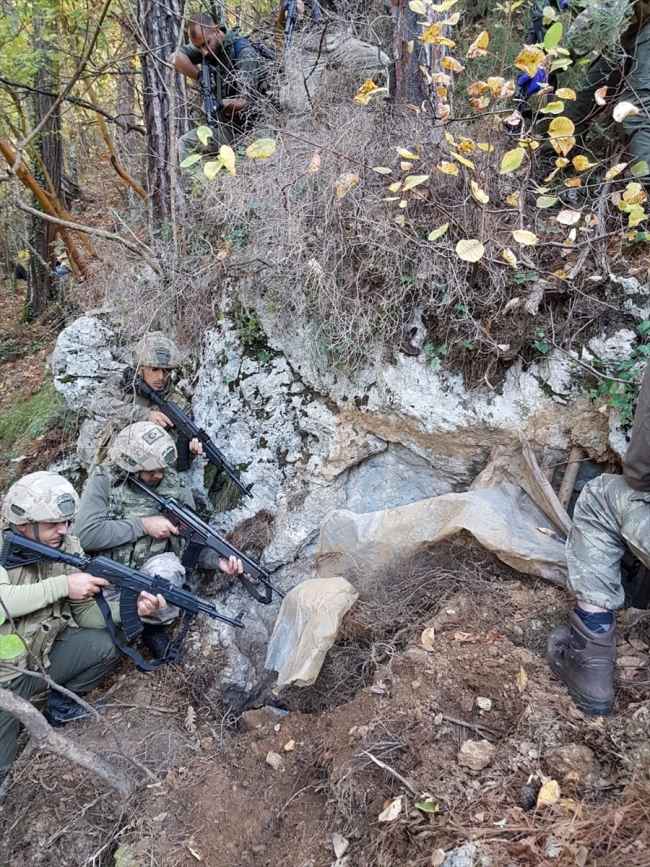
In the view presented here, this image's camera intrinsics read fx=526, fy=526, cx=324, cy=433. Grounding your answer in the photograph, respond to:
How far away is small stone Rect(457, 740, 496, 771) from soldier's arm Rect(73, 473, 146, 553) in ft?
8.38

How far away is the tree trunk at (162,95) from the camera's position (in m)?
5.03

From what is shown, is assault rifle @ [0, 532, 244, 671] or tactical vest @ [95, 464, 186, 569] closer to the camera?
assault rifle @ [0, 532, 244, 671]

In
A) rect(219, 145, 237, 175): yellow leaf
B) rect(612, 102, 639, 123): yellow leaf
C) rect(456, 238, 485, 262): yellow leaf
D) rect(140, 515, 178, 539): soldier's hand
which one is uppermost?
rect(612, 102, 639, 123): yellow leaf

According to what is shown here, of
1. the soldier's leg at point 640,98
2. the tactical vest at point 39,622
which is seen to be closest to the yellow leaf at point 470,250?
the soldier's leg at point 640,98

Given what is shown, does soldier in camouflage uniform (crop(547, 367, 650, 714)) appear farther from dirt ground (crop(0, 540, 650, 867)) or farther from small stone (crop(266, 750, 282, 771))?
small stone (crop(266, 750, 282, 771))

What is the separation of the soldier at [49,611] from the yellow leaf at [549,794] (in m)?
2.29

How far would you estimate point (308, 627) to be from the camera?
2.77 meters

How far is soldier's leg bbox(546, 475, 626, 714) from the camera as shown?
2.10 m

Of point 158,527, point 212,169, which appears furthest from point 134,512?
point 212,169

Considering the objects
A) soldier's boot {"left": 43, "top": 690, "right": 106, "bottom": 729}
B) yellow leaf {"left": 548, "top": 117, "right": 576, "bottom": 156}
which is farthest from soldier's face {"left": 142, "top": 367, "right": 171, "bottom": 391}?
yellow leaf {"left": 548, "top": 117, "right": 576, "bottom": 156}

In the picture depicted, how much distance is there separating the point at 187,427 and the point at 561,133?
3.15 meters

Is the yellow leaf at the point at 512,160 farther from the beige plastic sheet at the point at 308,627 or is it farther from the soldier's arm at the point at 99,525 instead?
the soldier's arm at the point at 99,525

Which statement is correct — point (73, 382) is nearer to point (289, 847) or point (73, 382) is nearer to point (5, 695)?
point (5, 695)

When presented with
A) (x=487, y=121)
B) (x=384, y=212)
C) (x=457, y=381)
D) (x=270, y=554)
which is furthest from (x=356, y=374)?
(x=487, y=121)
